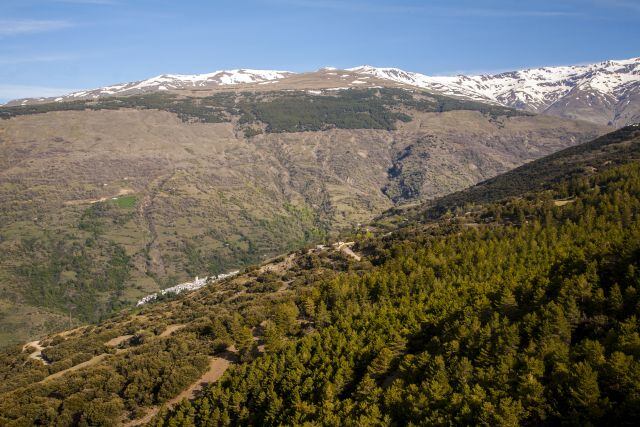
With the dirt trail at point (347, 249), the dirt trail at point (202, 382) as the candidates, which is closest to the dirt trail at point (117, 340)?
the dirt trail at point (202, 382)

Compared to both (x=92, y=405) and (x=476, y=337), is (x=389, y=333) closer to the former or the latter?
(x=476, y=337)

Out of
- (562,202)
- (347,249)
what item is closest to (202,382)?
(347,249)

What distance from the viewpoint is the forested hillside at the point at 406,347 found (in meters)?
49.0

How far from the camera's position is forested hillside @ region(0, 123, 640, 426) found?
4900cm

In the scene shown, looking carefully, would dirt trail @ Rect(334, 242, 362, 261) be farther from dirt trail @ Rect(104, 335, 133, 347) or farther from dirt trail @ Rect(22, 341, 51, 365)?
dirt trail @ Rect(22, 341, 51, 365)

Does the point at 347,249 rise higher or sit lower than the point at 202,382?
higher

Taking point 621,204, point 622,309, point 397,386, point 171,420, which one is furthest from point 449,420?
point 621,204

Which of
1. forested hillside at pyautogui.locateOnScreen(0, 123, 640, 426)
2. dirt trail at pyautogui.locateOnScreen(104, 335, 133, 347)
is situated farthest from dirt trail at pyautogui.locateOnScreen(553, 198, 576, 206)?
dirt trail at pyautogui.locateOnScreen(104, 335, 133, 347)

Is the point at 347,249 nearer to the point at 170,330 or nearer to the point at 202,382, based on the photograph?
the point at 170,330

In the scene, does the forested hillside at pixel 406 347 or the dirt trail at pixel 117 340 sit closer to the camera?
the forested hillside at pixel 406 347

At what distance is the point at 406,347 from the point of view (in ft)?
221

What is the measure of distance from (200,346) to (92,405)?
69.7ft

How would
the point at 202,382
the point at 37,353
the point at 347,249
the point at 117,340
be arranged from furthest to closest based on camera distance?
the point at 347,249 < the point at 37,353 < the point at 117,340 < the point at 202,382

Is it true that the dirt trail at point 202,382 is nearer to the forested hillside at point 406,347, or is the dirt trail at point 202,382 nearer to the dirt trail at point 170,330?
the forested hillside at point 406,347
